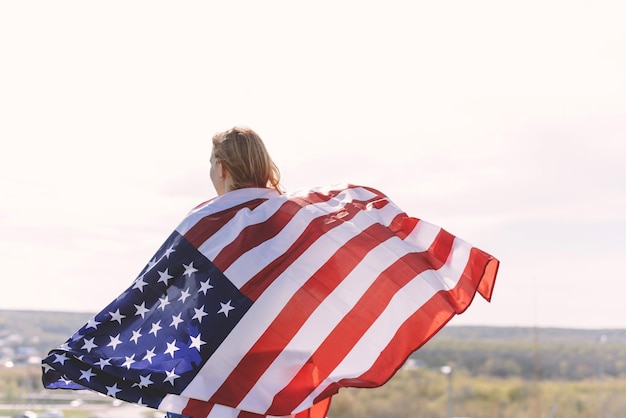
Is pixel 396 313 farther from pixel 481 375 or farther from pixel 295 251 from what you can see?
pixel 481 375

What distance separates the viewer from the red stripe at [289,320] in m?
3.81

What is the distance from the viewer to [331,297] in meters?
3.99

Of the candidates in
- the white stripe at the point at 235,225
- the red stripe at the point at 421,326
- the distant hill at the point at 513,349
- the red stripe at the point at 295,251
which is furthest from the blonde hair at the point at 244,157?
the distant hill at the point at 513,349

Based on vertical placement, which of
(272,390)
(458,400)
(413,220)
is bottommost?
(458,400)

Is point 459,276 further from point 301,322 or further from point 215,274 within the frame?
point 215,274

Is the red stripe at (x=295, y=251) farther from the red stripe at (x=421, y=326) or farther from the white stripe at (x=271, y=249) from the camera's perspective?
the red stripe at (x=421, y=326)

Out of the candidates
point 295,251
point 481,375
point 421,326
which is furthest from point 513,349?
point 295,251

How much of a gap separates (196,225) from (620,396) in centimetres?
4550

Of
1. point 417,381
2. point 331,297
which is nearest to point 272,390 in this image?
point 331,297

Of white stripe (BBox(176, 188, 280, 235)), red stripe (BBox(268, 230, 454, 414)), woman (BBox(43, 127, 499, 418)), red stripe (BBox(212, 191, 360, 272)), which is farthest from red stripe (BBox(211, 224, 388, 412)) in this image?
white stripe (BBox(176, 188, 280, 235))

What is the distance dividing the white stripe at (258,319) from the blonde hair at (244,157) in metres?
0.33

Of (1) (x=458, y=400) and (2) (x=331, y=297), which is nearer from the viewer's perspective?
(2) (x=331, y=297)

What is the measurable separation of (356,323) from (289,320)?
0.28 meters

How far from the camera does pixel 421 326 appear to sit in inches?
160
